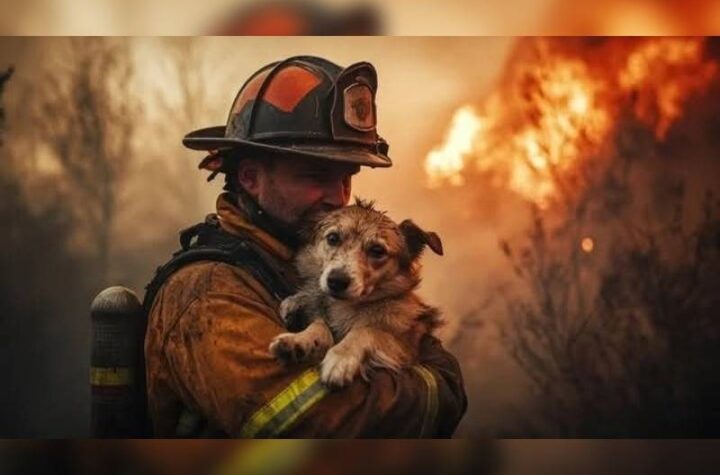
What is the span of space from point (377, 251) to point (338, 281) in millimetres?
269

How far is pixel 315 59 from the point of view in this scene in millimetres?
5957

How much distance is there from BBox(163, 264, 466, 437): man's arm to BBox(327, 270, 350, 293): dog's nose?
0.33m

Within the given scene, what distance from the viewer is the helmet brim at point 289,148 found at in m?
5.79

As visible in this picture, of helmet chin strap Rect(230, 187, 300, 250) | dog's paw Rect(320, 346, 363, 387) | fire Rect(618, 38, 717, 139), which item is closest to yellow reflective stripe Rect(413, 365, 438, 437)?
dog's paw Rect(320, 346, 363, 387)

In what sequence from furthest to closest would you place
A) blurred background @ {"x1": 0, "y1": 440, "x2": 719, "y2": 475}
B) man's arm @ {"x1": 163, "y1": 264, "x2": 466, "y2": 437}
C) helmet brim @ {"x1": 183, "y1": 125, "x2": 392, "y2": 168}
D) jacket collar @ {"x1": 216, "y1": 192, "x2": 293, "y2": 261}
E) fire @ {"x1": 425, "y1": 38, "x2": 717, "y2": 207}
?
fire @ {"x1": 425, "y1": 38, "x2": 717, "y2": 207} → blurred background @ {"x1": 0, "y1": 440, "x2": 719, "y2": 475} → helmet brim @ {"x1": 183, "y1": 125, "x2": 392, "y2": 168} → jacket collar @ {"x1": 216, "y1": 192, "x2": 293, "y2": 261} → man's arm @ {"x1": 163, "y1": 264, "x2": 466, "y2": 437}

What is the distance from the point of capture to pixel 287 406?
567cm

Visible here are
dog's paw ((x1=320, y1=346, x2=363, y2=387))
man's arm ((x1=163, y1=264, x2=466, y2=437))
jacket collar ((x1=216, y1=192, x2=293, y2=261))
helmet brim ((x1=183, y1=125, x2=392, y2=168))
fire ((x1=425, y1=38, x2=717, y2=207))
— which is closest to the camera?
dog's paw ((x1=320, y1=346, x2=363, y2=387))

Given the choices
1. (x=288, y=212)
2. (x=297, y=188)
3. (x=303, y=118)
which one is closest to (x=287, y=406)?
(x=288, y=212)

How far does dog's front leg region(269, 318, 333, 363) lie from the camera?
5488mm

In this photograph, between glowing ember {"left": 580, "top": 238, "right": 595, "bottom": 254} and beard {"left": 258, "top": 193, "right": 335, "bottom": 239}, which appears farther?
glowing ember {"left": 580, "top": 238, "right": 595, "bottom": 254}

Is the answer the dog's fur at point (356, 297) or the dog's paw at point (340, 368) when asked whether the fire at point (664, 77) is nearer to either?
the dog's fur at point (356, 297)

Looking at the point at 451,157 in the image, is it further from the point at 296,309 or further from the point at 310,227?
the point at 296,309

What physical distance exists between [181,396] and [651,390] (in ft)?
8.06

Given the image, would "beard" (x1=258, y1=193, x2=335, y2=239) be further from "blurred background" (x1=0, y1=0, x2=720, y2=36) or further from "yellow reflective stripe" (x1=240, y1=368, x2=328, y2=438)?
"blurred background" (x1=0, y1=0, x2=720, y2=36)
